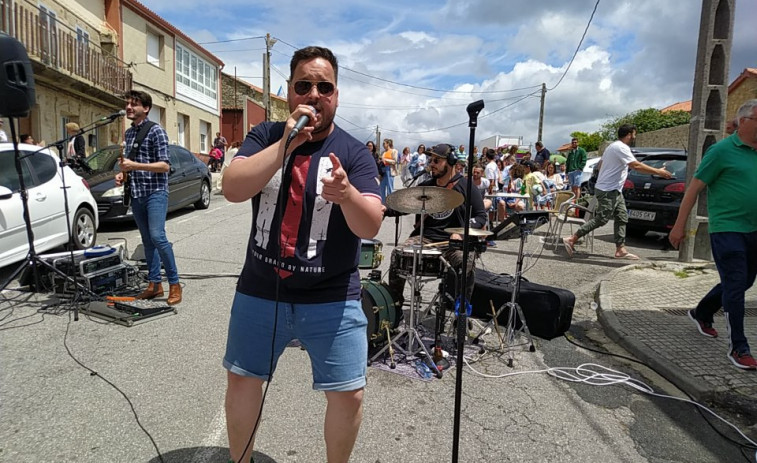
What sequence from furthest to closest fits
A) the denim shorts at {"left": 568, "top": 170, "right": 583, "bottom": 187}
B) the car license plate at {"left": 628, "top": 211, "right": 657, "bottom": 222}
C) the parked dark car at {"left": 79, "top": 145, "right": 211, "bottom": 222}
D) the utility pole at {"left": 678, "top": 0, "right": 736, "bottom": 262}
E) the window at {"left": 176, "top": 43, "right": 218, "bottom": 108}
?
the window at {"left": 176, "top": 43, "right": 218, "bottom": 108}, the denim shorts at {"left": 568, "top": 170, "right": 583, "bottom": 187}, the car license plate at {"left": 628, "top": 211, "right": 657, "bottom": 222}, the parked dark car at {"left": 79, "top": 145, "right": 211, "bottom": 222}, the utility pole at {"left": 678, "top": 0, "right": 736, "bottom": 262}

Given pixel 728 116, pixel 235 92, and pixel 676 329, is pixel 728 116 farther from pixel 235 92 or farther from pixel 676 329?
pixel 235 92

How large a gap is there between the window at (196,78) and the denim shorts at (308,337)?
25.8 m

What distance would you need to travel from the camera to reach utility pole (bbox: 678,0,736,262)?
719cm

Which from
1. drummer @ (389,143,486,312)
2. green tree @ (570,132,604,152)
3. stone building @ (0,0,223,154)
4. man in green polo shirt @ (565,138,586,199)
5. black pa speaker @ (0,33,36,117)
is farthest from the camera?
green tree @ (570,132,604,152)

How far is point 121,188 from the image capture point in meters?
9.18

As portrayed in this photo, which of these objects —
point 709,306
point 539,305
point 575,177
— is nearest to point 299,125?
point 539,305

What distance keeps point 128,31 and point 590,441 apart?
2330cm

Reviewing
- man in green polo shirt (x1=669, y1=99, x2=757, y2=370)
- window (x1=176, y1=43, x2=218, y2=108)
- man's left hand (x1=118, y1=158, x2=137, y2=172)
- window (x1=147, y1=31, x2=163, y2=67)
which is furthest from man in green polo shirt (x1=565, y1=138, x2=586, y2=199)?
window (x1=176, y1=43, x2=218, y2=108)

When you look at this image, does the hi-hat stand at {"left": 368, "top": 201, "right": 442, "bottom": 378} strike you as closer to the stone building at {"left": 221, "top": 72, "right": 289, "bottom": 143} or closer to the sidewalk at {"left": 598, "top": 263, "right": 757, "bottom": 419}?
the sidewalk at {"left": 598, "top": 263, "right": 757, "bottom": 419}

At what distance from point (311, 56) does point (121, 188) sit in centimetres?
864

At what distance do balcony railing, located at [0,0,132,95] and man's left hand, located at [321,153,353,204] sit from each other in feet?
50.6

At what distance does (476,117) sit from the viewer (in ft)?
6.34

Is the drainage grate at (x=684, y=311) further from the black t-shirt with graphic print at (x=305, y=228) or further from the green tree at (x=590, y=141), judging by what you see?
the green tree at (x=590, y=141)

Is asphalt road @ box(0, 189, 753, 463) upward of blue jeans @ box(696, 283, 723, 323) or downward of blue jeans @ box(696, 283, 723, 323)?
downward
